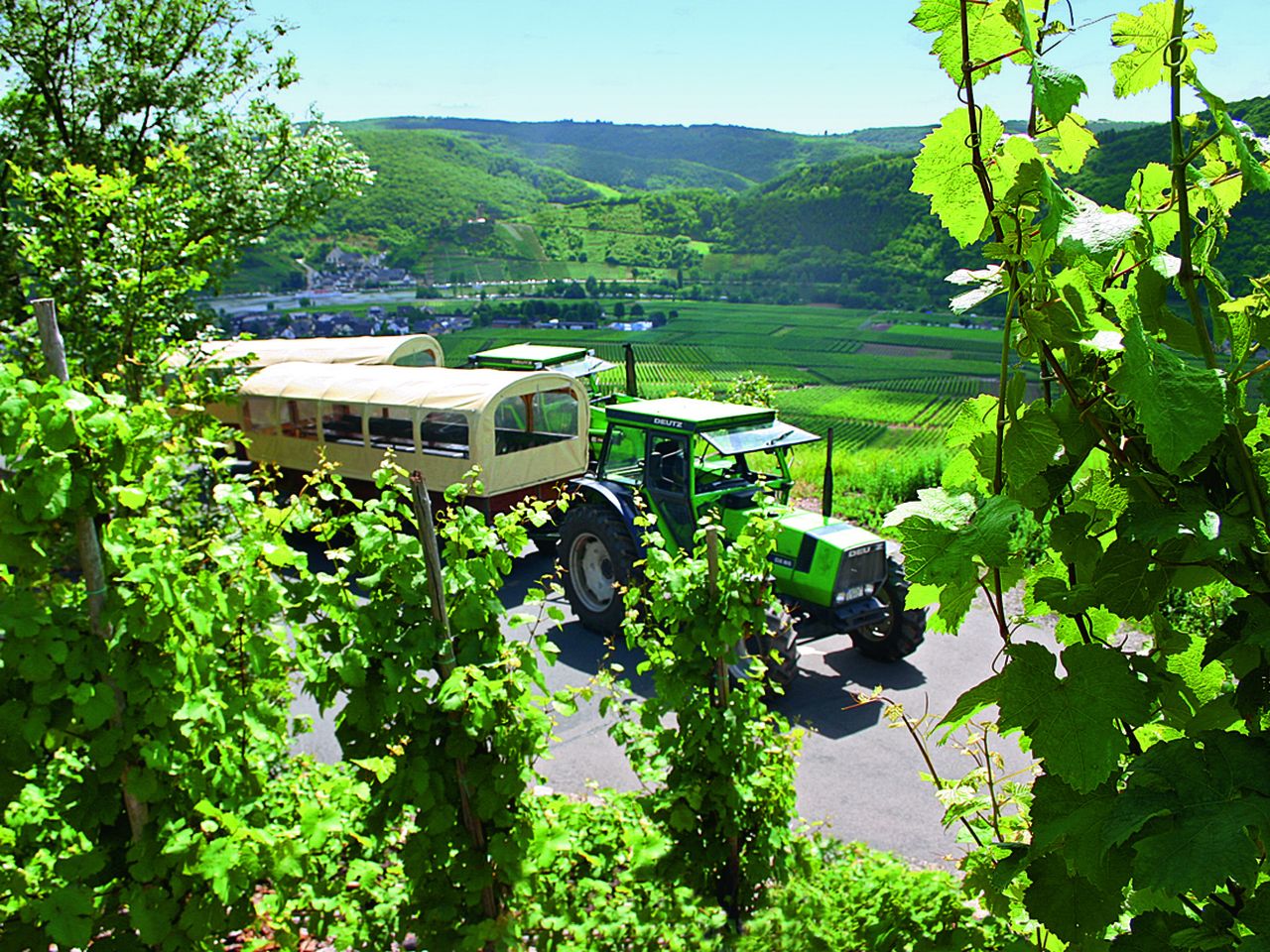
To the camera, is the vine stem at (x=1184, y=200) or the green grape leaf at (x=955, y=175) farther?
the green grape leaf at (x=955, y=175)

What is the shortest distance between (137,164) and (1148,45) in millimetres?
8664

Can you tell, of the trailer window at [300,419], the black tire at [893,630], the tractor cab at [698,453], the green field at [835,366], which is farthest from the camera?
the green field at [835,366]

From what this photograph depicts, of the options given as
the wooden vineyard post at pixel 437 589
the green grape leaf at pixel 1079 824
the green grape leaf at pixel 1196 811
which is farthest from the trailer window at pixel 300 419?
the green grape leaf at pixel 1196 811

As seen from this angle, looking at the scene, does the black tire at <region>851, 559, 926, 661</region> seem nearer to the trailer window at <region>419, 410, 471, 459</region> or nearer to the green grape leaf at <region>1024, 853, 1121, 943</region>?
the trailer window at <region>419, 410, 471, 459</region>

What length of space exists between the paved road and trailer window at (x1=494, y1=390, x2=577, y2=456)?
3.16 m

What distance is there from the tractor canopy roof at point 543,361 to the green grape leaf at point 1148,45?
35.6 feet

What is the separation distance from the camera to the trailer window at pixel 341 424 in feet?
35.0

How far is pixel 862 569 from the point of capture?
6.23m

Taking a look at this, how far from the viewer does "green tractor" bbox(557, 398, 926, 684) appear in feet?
20.3

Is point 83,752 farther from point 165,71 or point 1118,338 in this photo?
point 165,71

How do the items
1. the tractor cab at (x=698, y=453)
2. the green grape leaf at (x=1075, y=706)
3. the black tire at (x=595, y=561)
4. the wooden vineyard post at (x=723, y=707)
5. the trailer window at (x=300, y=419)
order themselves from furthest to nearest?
the trailer window at (x=300, y=419) < the black tire at (x=595, y=561) < the tractor cab at (x=698, y=453) < the wooden vineyard post at (x=723, y=707) < the green grape leaf at (x=1075, y=706)

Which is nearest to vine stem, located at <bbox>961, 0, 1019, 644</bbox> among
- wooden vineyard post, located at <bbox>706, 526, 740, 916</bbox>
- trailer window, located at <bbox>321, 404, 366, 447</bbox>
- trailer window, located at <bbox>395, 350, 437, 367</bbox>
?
wooden vineyard post, located at <bbox>706, 526, 740, 916</bbox>

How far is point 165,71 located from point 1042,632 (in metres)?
8.68

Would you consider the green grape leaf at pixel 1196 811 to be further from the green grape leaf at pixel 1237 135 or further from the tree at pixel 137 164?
the tree at pixel 137 164
